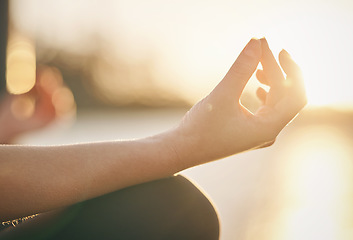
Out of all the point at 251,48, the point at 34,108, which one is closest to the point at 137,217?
the point at 251,48

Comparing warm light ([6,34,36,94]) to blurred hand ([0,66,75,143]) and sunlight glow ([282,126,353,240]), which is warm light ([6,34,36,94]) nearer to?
blurred hand ([0,66,75,143])

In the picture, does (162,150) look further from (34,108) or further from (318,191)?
(318,191)

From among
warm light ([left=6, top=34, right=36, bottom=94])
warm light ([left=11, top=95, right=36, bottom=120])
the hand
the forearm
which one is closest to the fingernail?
the hand

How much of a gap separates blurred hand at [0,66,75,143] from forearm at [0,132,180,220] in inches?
36.1

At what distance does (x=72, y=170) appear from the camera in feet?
3.43

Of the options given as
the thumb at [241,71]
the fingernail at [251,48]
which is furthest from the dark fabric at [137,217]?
the fingernail at [251,48]

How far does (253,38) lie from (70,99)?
3.33ft

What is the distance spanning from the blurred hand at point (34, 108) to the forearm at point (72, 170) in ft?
3.01

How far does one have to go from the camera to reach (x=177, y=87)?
34688mm

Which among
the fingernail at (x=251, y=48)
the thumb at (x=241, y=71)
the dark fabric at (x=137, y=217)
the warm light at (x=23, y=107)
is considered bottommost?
the dark fabric at (x=137, y=217)

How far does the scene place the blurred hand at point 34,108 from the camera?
1966mm

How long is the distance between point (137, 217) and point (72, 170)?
0.18 metres

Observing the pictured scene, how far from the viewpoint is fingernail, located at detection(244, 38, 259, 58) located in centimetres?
127

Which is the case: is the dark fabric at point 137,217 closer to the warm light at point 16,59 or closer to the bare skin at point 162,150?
the bare skin at point 162,150
